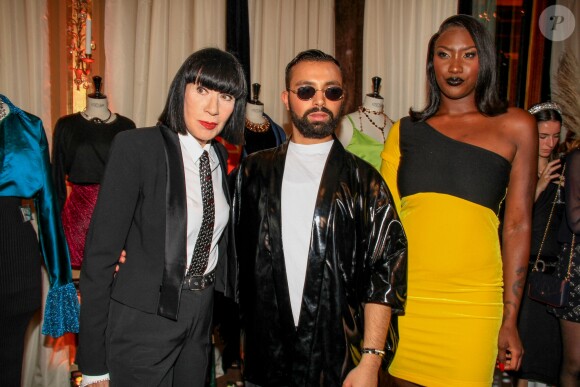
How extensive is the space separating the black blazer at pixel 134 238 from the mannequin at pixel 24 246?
791mm

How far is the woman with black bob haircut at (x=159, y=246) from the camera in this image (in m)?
1.66

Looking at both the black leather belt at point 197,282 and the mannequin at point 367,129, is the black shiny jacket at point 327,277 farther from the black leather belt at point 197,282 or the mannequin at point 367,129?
the mannequin at point 367,129

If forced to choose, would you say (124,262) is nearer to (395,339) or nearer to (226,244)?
(226,244)

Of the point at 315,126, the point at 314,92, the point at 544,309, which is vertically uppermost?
the point at 314,92

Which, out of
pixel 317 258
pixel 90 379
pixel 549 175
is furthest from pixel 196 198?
pixel 549 175

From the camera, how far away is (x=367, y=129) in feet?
11.9

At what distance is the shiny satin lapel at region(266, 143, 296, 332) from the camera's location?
1770mm

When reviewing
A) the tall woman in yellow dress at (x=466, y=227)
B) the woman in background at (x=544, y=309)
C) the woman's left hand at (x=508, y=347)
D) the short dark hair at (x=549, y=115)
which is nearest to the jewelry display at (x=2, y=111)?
the tall woman in yellow dress at (x=466, y=227)

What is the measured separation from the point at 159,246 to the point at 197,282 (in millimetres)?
227

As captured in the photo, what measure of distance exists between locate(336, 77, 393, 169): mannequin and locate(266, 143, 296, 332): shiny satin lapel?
1.63m

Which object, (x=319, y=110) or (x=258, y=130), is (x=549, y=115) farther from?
(x=319, y=110)

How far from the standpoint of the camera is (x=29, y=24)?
3408mm

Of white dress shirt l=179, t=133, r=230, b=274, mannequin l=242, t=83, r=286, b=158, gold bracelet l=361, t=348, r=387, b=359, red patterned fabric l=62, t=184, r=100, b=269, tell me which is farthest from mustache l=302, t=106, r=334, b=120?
red patterned fabric l=62, t=184, r=100, b=269

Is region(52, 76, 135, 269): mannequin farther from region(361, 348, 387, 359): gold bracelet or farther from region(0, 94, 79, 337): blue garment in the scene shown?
region(361, 348, 387, 359): gold bracelet
